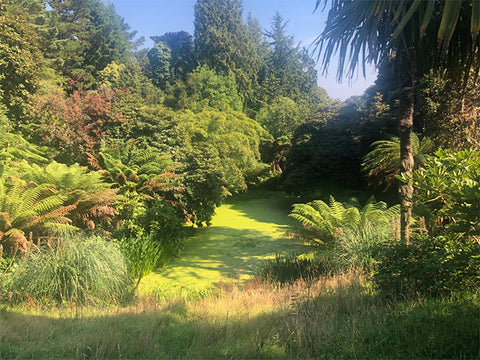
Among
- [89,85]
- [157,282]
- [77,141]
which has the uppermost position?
[89,85]

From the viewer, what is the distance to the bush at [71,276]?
3.79 meters

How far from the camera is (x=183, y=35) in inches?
1137

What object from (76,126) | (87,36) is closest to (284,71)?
(87,36)

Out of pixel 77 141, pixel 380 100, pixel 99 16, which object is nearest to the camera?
pixel 77 141

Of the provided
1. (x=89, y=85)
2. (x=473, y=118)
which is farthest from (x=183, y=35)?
(x=473, y=118)

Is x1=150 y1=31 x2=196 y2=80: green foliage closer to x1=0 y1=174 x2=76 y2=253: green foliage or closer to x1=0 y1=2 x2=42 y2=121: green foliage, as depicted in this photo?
x1=0 y1=2 x2=42 y2=121: green foliage

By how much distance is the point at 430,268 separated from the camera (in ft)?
8.95

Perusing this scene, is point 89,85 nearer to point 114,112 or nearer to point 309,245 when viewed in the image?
point 114,112

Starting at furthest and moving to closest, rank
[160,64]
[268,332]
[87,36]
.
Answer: [160,64] < [87,36] < [268,332]

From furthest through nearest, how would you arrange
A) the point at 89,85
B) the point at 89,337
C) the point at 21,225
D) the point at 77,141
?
the point at 89,85 → the point at 77,141 → the point at 21,225 → the point at 89,337

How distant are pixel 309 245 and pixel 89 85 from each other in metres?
19.5

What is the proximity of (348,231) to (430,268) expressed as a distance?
3.18m

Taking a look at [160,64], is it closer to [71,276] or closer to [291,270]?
[291,270]

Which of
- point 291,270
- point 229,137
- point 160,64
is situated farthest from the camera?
point 160,64
